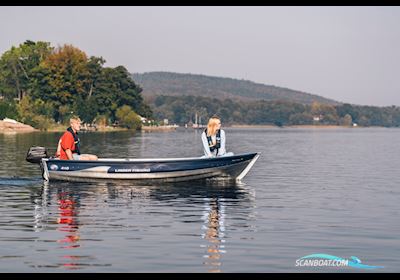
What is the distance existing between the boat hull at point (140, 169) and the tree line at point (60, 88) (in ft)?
360

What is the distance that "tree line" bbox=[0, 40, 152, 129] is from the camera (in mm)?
142375

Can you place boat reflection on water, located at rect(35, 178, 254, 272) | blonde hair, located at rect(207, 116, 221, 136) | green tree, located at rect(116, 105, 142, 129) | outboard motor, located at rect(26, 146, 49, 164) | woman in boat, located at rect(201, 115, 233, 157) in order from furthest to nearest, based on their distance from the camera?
green tree, located at rect(116, 105, 142, 129), outboard motor, located at rect(26, 146, 49, 164), woman in boat, located at rect(201, 115, 233, 157), blonde hair, located at rect(207, 116, 221, 136), boat reflection on water, located at rect(35, 178, 254, 272)

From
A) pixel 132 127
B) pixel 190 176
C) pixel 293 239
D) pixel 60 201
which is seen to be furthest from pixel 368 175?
pixel 132 127

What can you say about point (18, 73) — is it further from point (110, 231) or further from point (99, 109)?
point (110, 231)

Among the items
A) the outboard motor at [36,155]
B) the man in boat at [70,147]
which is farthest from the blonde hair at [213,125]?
the outboard motor at [36,155]

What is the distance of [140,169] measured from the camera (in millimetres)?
28062

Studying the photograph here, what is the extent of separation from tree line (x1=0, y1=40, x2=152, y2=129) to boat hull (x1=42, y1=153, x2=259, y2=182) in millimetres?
109695

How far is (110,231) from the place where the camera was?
17.2 metres

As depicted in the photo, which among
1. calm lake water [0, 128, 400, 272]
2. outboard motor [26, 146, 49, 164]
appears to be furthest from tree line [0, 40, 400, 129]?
calm lake water [0, 128, 400, 272]

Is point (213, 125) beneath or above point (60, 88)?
beneath

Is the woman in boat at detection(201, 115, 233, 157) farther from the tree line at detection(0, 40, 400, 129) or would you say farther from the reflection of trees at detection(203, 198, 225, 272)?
the tree line at detection(0, 40, 400, 129)

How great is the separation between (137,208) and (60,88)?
130m

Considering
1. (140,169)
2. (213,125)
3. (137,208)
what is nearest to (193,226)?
(137,208)

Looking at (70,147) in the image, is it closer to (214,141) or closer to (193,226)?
(214,141)
